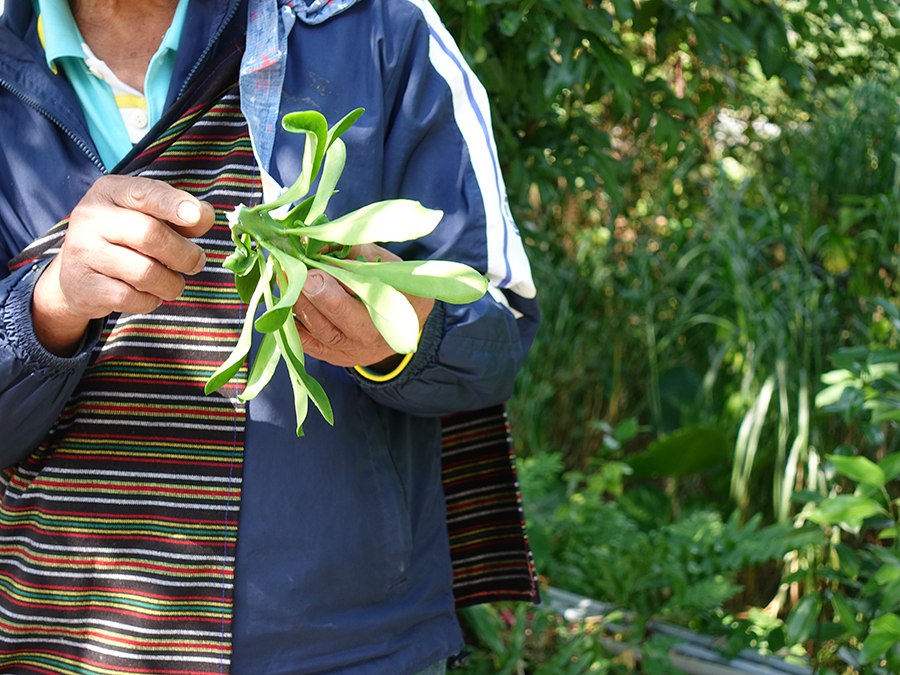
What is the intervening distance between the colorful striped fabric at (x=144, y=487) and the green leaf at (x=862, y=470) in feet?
3.47

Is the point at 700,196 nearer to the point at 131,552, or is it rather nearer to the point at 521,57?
the point at 521,57

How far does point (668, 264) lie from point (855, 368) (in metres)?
1.58

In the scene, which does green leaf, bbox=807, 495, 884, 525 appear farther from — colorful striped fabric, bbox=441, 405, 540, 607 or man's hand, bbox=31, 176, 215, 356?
man's hand, bbox=31, 176, 215, 356

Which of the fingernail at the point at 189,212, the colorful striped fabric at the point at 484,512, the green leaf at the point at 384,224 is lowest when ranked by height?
the colorful striped fabric at the point at 484,512

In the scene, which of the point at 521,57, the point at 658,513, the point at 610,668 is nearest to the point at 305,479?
the point at 521,57

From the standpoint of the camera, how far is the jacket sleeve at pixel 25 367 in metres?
0.71

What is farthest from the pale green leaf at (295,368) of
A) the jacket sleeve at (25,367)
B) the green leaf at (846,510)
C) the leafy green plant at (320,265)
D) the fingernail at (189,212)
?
the green leaf at (846,510)

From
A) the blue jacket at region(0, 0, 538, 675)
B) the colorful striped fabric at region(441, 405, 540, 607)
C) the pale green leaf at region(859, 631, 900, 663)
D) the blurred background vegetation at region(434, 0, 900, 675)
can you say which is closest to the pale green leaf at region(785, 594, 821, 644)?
the blurred background vegetation at region(434, 0, 900, 675)

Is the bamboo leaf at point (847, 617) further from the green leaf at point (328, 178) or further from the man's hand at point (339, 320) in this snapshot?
the green leaf at point (328, 178)

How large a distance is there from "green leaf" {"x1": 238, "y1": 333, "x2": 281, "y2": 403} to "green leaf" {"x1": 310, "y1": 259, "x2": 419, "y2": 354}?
0.28 ft

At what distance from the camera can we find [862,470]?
1352 millimetres

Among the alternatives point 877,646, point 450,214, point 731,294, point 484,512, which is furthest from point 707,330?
point 450,214

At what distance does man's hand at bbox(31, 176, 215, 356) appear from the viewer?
60 cm

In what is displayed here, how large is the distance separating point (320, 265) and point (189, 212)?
0.11 metres
